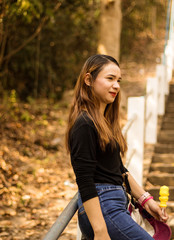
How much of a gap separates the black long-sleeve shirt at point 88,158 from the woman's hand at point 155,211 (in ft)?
1.60

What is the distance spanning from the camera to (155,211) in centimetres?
247

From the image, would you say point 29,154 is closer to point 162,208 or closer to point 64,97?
point 64,97

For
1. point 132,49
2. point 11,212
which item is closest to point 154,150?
point 11,212

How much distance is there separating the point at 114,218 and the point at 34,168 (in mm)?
4770

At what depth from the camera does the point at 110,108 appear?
2.46m

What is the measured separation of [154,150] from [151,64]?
11.8 meters

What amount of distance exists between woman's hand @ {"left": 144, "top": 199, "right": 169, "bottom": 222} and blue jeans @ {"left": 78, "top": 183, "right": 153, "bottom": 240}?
1.30 feet

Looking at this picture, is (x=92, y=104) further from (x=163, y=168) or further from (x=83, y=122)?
(x=163, y=168)

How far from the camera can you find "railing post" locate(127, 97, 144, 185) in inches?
179

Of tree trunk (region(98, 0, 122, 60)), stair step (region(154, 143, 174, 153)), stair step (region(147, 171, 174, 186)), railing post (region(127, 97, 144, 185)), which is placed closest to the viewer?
railing post (region(127, 97, 144, 185))

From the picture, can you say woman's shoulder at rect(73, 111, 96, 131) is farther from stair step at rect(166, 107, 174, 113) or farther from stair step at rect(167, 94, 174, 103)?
stair step at rect(167, 94, 174, 103)

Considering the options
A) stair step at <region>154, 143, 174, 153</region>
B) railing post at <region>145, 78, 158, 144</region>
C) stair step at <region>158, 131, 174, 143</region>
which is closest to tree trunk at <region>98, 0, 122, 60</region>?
railing post at <region>145, 78, 158, 144</region>

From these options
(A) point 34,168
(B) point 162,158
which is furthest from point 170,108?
(A) point 34,168

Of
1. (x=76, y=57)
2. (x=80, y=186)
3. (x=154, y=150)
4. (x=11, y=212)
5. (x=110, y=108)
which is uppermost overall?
(x=76, y=57)
